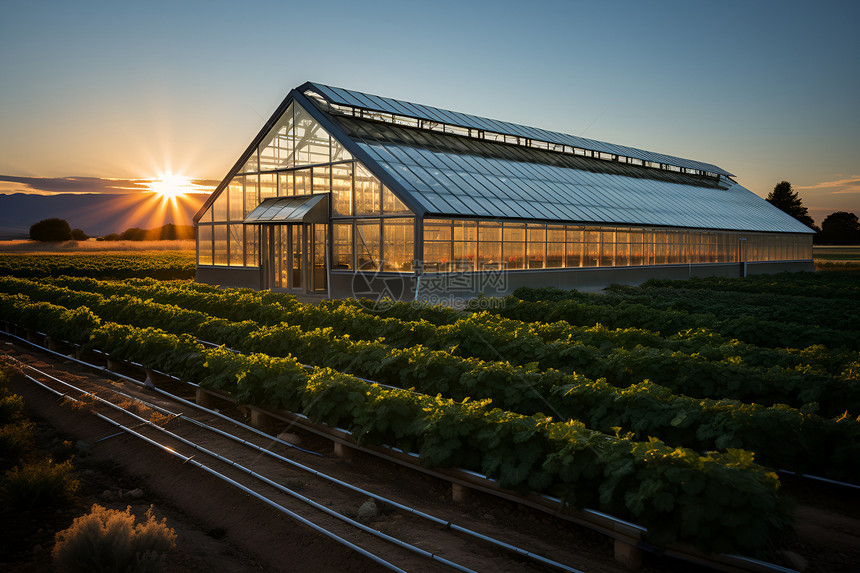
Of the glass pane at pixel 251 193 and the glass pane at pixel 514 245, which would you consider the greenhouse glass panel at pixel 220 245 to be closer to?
the glass pane at pixel 251 193

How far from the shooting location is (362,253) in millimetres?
23094

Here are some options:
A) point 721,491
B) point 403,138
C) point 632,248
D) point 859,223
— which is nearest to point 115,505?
point 721,491

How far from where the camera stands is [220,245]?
29.6 metres

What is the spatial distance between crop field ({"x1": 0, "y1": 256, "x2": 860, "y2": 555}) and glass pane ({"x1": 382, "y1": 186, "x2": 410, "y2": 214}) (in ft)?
21.9

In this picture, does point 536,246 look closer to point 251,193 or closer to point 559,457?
point 251,193

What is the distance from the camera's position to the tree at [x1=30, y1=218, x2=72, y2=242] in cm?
10750

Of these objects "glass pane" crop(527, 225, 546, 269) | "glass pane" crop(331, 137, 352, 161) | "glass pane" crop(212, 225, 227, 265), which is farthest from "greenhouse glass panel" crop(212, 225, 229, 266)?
"glass pane" crop(527, 225, 546, 269)

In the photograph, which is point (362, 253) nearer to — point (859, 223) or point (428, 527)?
point (428, 527)

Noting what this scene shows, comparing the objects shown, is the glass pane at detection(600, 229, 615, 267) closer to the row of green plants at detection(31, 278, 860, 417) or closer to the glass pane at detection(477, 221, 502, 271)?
the glass pane at detection(477, 221, 502, 271)

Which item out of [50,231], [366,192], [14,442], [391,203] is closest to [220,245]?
[366,192]

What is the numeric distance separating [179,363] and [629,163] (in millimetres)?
40622

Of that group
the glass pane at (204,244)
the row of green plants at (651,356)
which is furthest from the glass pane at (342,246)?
the glass pane at (204,244)

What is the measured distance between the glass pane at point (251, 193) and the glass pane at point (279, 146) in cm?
83

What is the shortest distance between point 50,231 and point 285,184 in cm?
10472
